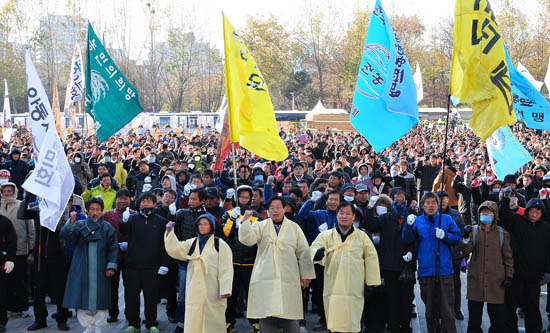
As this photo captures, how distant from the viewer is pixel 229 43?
752 centimetres

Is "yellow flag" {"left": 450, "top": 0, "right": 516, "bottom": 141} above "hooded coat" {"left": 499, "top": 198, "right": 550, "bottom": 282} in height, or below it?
above

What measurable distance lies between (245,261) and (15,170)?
7.47 meters

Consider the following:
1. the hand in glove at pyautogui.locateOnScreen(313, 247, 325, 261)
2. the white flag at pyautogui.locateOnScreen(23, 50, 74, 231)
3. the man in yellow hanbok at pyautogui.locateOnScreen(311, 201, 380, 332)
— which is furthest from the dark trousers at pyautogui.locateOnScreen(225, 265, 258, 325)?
the white flag at pyautogui.locateOnScreen(23, 50, 74, 231)

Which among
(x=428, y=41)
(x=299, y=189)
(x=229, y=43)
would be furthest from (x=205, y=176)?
(x=428, y=41)

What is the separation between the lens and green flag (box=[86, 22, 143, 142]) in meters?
11.6

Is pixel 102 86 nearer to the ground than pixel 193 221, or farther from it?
farther from it

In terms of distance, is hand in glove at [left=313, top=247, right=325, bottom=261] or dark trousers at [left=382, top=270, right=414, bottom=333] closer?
hand in glove at [left=313, top=247, right=325, bottom=261]

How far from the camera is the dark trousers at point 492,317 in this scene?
726 cm

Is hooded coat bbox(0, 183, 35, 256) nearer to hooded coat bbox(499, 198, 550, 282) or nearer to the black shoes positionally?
the black shoes

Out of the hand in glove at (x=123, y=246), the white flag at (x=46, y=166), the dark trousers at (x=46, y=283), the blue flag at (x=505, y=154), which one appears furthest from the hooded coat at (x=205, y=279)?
the blue flag at (x=505, y=154)

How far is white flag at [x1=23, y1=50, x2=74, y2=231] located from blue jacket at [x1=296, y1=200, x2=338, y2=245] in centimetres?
289

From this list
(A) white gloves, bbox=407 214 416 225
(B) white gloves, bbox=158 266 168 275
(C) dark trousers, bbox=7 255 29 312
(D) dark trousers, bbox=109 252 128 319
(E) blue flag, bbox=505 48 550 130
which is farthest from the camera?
(E) blue flag, bbox=505 48 550 130

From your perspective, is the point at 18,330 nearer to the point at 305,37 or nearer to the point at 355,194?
the point at 355,194

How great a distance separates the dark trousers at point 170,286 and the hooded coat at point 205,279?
4.67ft
